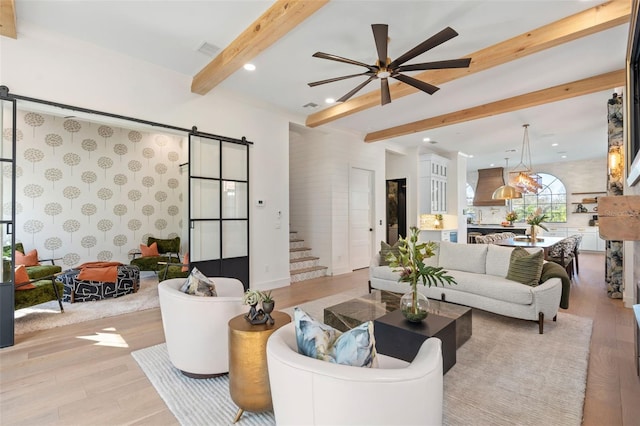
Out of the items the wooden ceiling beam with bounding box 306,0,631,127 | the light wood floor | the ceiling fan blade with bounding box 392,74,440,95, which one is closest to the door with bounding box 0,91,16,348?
the light wood floor

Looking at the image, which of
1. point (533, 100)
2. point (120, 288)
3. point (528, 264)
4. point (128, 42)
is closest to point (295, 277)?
point (120, 288)

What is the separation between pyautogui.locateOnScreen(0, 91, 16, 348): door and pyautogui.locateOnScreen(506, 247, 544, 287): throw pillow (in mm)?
5589

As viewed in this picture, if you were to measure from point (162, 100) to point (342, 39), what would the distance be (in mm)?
2599

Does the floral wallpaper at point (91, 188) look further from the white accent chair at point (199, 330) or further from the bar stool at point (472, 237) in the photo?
the bar stool at point (472, 237)

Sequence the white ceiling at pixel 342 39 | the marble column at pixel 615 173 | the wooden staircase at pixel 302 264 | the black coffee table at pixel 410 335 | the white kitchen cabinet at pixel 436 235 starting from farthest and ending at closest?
the white kitchen cabinet at pixel 436 235 < the wooden staircase at pixel 302 264 < the marble column at pixel 615 173 < the white ceiling at pixel 342 39 < the black coffee table at pixel 410 335

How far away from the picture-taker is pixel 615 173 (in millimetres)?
4520

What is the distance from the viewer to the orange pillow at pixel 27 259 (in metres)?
4.83

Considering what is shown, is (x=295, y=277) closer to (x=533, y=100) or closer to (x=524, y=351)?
(x=524, y=351)

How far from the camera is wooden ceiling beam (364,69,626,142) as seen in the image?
4102 mm

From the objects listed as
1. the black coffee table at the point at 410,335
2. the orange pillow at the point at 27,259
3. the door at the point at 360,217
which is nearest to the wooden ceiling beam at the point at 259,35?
the black coffee table at the point at 410,335

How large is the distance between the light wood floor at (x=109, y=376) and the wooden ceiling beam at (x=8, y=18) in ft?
10.4

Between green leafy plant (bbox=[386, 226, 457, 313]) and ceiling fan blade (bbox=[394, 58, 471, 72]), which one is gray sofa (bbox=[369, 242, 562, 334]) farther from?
ceiling fan blade (bbox=[394, 58, 471, 72])

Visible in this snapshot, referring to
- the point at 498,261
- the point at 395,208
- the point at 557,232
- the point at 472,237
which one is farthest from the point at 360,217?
the point at 557,232

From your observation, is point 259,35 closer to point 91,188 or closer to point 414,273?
point 414,273
